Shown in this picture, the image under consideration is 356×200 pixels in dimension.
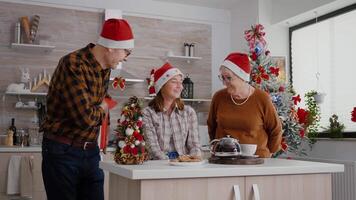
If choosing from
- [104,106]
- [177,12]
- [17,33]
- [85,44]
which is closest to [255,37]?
[177,12]

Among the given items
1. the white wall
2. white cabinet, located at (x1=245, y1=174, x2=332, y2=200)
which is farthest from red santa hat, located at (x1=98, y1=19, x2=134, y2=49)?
the white wall

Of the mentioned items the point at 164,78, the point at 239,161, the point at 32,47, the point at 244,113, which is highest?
the point at 32,47

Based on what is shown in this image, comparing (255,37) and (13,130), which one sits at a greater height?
(255,37)

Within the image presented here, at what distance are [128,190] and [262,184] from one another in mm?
610

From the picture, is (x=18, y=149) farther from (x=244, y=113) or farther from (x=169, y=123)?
(x=244, y=113)

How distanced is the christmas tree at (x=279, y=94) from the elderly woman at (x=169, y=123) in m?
2.07

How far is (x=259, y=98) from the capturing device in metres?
2.72

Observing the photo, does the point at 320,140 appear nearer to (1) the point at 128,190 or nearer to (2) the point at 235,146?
(2) the point at 235,146

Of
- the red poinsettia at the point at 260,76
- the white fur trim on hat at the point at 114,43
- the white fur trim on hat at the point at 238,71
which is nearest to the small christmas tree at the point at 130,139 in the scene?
the white fur trim on hat at the point at 114,43

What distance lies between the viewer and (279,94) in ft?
15.7

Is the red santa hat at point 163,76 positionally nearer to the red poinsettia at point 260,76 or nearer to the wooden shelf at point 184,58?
the red poinsettia at point 260,76

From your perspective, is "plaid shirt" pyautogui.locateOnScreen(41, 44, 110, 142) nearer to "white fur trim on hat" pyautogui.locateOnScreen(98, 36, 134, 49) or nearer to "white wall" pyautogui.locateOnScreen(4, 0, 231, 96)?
"white fur trim on hat" pyautogui.locateOnScreen(98, 36, 134, 49)

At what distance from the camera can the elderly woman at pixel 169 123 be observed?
2.60 meters

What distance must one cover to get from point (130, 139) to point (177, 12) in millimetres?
4374
